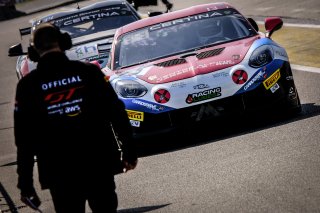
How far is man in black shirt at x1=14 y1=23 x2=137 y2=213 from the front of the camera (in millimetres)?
4496

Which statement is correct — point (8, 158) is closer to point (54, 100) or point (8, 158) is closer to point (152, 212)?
point (152, 212)

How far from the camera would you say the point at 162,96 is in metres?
8.71

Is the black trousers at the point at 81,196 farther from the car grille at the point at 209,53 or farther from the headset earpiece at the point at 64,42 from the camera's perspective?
the car grille at the point at 209,53

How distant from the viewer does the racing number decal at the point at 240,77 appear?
8.70m

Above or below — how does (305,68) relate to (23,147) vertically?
below

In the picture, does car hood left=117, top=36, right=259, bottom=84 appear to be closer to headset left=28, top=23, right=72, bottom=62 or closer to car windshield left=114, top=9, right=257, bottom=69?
car windshield left=114, top=9, right=257, bottom=69

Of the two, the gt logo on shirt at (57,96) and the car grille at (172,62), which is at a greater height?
the gt logo on shirt at (57,96)

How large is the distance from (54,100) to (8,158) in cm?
617

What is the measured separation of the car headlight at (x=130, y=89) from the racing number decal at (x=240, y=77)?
3.06 feet

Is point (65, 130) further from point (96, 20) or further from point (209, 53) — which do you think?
point (96, 20)

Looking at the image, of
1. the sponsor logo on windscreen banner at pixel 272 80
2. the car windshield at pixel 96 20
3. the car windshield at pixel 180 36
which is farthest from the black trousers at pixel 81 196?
the car windshield at pixel 96 20

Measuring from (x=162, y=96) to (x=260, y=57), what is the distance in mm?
1147

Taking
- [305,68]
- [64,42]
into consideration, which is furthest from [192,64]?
[64,42]

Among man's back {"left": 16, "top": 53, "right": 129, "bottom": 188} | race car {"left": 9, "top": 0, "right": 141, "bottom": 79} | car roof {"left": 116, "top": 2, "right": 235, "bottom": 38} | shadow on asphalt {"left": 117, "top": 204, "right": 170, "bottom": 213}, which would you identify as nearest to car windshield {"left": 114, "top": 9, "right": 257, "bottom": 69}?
car roof {"left": 116, "top": 2, "right": 235, "bottom": 38}
